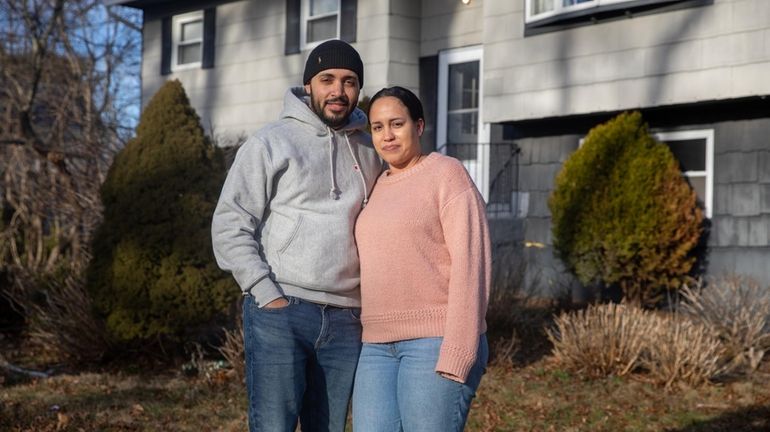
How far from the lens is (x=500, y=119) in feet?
41.7

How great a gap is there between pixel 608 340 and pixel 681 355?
0.59 m

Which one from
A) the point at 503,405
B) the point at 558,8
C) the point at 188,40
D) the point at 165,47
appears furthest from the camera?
the point at 165,47

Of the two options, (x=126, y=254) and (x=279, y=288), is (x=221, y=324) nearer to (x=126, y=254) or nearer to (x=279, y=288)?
(x=126, y=254)

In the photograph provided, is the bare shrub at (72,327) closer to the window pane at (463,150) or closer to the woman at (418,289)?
the woman at (418,289)

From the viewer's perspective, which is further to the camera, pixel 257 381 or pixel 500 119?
pixel 500 119

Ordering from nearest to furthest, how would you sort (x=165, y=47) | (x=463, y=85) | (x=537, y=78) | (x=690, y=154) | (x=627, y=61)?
A: (x=627, y=61), (x=690, y=154), (x=537, y=78), (x=463, y=85), (x=165, y=47)

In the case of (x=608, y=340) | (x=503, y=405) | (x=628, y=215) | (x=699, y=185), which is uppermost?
(x=699, y=185)

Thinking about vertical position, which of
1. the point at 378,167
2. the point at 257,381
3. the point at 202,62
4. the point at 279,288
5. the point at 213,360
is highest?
the point at 202,62

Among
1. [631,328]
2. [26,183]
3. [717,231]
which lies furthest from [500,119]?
[26,183]

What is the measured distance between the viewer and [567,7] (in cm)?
1180

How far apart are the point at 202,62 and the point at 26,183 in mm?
3928

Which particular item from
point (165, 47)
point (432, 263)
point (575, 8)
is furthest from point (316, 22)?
point (432, 263)

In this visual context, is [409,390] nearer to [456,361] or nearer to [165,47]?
[456,361]

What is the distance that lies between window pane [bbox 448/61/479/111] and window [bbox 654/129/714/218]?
11.0ft
